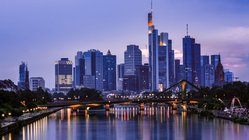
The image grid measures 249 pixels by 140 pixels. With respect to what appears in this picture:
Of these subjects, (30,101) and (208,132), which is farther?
(30,101)

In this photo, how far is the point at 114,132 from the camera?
248ft

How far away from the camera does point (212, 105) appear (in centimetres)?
12119

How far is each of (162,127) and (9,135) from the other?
24056 mm

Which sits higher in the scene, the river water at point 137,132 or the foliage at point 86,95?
the foliage at point 86,95

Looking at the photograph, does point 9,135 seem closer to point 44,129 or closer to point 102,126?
point 44,129

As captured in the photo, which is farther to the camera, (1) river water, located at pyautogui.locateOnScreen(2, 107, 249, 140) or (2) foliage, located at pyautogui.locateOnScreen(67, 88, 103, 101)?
(2) foliage, located at pyautogui.locateOnScreen(67, 88, 103, 101)

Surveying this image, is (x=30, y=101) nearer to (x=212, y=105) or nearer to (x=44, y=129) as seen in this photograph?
(x=212, y=105)

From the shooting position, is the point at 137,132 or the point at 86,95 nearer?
the point at 137,132

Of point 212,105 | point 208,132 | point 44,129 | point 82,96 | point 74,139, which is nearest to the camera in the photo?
point 74,139

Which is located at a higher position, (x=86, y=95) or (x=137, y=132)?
(x=86, y=95)

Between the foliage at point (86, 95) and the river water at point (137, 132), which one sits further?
the foliage at point (86, 95)

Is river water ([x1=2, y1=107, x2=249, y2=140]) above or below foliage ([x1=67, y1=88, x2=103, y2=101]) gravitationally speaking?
below

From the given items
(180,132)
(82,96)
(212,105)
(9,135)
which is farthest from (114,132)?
(82,96)

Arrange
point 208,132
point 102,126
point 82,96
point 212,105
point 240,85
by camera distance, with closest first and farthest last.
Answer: point 208,132
point 102,126
point 212,105
point 240,85
point 82,96
